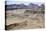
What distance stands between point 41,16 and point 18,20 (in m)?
0.29

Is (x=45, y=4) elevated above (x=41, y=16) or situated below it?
above

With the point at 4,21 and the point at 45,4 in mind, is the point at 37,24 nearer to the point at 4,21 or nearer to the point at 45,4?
the point at 45,4

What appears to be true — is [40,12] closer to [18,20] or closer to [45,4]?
[45,4]

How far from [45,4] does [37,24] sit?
10.4 inches

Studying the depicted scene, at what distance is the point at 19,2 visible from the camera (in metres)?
0.92

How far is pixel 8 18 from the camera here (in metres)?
0.91

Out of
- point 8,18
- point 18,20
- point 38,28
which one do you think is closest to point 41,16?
point 38,28

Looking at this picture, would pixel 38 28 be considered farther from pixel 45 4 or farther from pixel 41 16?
pixel 45 4

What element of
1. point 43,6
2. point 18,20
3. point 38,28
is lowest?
point 38,28

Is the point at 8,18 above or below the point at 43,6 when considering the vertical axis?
below

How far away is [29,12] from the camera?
0.93 m

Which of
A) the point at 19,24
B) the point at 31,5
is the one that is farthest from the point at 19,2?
the point at 19,24

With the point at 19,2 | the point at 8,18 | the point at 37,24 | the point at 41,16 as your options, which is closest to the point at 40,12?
the point at 41,16

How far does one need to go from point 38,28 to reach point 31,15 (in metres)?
0.18
